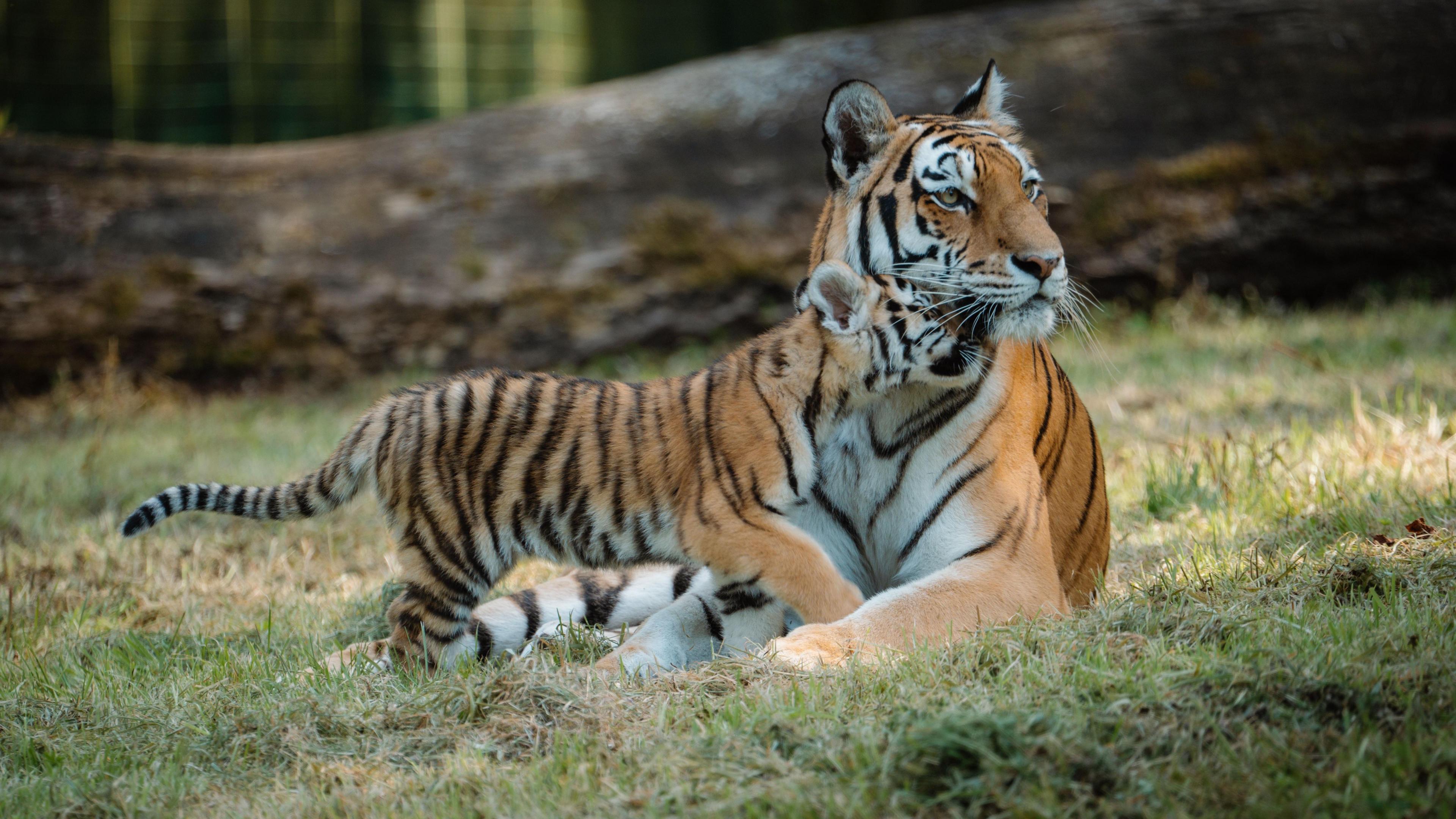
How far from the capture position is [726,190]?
5.76 m

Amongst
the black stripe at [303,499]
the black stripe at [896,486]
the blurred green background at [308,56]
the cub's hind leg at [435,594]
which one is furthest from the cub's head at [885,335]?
the blurred green background at [308,56]

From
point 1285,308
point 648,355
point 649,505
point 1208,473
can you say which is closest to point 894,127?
point 649,505

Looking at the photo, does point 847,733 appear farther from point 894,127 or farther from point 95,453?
point 95,453

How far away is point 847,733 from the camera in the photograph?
1.79 metres

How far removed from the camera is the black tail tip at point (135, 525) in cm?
246

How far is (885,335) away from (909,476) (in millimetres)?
297

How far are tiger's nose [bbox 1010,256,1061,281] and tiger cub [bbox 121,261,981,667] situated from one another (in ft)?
0.63

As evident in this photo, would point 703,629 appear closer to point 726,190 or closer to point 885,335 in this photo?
point 885,335

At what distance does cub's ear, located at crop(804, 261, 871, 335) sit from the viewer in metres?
2.43

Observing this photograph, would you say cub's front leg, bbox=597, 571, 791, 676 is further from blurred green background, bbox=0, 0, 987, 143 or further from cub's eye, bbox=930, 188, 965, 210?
blurred green background, bbox=0, 0, 987, 143

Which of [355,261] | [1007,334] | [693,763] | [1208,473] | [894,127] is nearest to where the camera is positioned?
[693,763]

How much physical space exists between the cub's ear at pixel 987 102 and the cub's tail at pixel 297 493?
1.60 meters

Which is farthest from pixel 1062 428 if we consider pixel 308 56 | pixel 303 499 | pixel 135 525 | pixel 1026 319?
pixel 308 56

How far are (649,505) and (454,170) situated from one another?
12.0 feet
